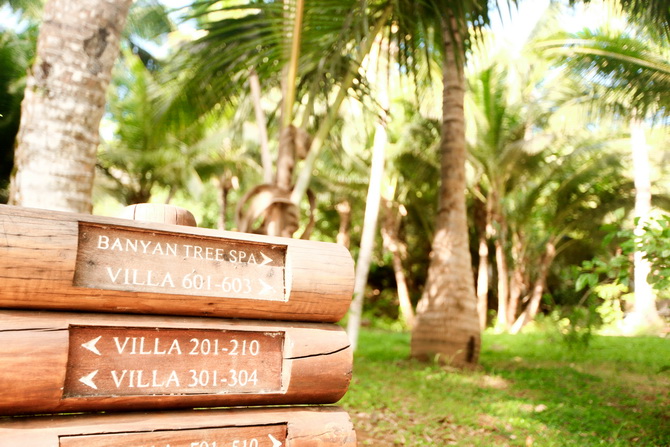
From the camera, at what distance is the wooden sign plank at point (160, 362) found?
1.35 m

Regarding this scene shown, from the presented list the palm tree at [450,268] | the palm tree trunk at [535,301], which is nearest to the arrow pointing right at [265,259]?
the palm tree at [450,268]

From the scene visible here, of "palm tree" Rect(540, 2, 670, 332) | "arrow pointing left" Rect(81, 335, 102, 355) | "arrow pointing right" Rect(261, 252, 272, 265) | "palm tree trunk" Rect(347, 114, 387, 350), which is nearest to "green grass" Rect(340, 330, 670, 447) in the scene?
"palm tree trunk" Rect(347, 114, 387, 350)

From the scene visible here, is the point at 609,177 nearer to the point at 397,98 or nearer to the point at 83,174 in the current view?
the point at 397,98

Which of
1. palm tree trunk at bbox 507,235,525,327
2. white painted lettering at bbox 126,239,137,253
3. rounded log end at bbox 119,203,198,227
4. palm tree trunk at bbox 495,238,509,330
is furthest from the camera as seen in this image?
palm tree trunk at bbox 507,235,525,327

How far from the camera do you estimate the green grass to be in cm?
413

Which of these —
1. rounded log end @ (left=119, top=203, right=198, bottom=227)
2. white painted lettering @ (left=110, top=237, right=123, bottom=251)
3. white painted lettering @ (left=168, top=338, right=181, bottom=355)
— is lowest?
white painted lettering @ (left=168, top=338, right=181, bottom=355)

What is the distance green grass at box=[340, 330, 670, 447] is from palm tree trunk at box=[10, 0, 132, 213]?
2632mm

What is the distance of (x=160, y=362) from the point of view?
154 centimetres

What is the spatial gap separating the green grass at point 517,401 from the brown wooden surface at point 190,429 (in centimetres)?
233

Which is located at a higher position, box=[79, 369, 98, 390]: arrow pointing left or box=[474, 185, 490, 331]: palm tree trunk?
box=[474, 185, 490, 331]: palm tree trunk

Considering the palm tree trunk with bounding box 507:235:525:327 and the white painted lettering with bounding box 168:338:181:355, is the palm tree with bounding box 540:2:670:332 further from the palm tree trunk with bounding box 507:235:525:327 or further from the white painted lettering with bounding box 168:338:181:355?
Result: the white painted lettering with bounding box 168:338:181:355

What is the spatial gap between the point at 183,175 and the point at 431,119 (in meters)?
6.17

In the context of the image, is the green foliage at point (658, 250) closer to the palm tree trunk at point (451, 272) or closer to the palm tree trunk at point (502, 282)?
the palm tree trunk at point (451, 272)

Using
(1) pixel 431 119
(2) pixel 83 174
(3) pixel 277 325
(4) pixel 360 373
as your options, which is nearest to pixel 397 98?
(1) pixel 431 119
